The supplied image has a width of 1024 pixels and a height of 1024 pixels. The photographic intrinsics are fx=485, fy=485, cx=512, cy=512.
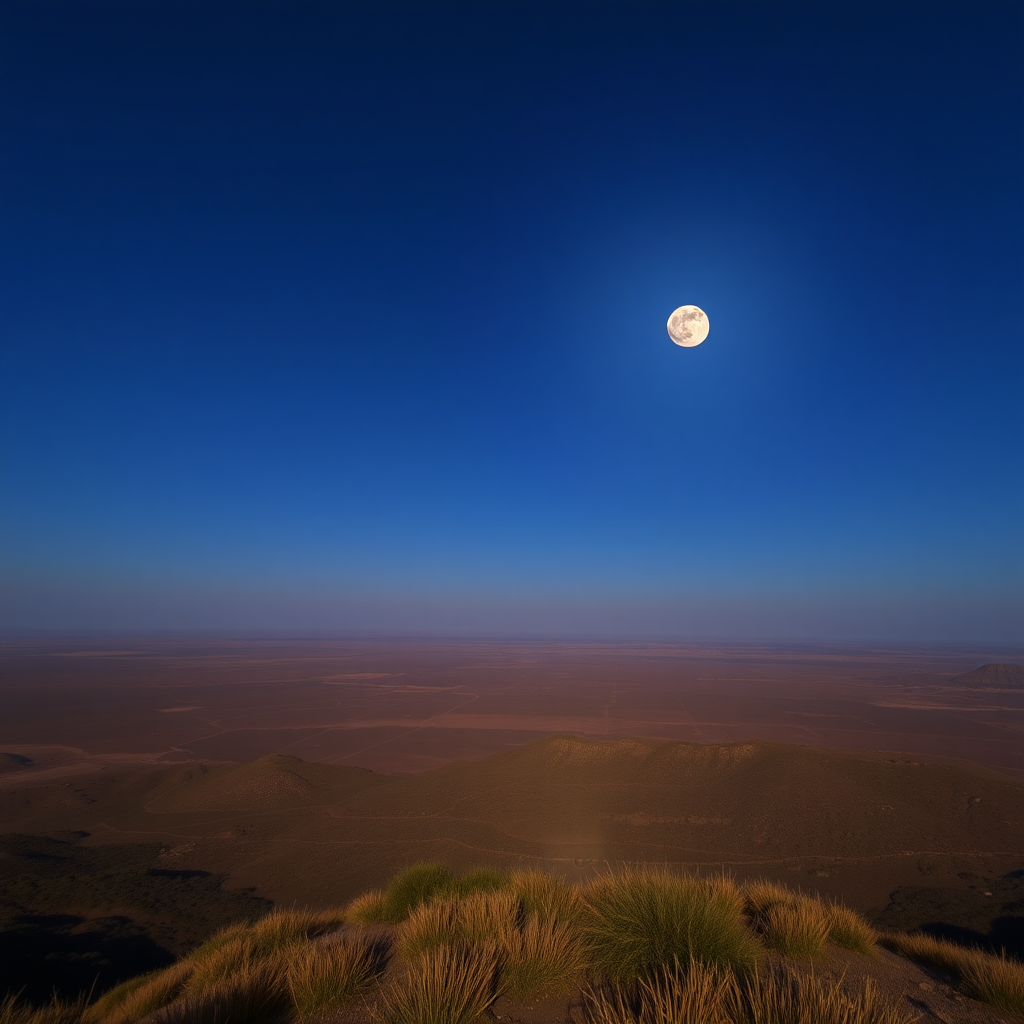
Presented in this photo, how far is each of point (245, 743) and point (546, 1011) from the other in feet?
130

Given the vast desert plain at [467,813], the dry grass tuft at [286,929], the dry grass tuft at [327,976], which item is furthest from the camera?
the vast desert plain at [467,813]

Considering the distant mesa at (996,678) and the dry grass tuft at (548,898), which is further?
the distant mesa at (996,678)

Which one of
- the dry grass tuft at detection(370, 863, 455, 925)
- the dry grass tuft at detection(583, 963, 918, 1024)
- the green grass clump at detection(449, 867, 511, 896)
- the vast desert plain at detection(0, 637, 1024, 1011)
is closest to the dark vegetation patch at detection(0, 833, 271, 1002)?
the vast desert plain at detection(0, 637, 1024, 1011)

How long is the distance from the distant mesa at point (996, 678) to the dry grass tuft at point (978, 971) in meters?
83.5

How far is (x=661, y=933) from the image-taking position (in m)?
4.83

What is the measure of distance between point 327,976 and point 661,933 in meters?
3.16

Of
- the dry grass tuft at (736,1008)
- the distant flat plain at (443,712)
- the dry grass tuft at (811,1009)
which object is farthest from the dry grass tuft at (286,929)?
the distant flat plain at (443,712)

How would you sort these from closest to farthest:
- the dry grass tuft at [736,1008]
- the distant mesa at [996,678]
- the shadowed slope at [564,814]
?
the dry grass tuft at [736,1008] → the shadowed slope at [564,814] → the distant mesa at [996,678]

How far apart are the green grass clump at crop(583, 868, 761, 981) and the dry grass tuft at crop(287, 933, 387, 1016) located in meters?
2.21

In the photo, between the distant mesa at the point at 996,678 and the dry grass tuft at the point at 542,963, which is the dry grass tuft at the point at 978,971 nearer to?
the dry grass tuft at the point at 542,963

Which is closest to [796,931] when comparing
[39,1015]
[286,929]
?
[286,929]

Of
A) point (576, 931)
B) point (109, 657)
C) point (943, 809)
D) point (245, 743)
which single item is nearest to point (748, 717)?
point (943, 809)

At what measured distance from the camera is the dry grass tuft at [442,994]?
3588 millimetres

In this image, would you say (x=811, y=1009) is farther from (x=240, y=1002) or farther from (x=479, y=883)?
(x=479, y=883)
